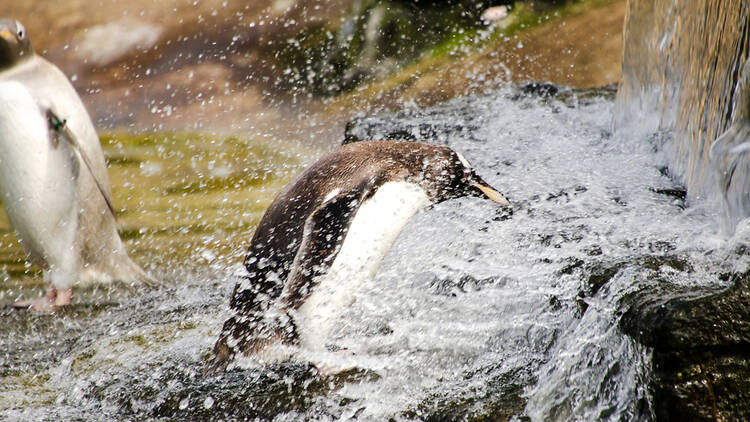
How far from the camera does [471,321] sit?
134 cm

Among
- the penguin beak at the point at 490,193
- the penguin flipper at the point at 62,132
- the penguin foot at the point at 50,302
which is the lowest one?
the penguin foot at the point at 50,302

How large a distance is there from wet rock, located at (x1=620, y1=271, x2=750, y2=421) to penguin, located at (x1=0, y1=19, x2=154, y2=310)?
82.7 inches

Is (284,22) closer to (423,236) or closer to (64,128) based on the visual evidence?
(64,128)

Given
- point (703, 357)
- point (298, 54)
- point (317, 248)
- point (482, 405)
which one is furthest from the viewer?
point (298, 54)

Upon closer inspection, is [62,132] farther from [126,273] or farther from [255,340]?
[255,340]

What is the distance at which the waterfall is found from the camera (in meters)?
1.41

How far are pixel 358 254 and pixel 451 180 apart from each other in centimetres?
36

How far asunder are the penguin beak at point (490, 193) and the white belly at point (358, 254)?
0.15 metres

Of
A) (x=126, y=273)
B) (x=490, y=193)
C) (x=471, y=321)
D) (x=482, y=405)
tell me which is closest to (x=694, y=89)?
(x=490, y=193)

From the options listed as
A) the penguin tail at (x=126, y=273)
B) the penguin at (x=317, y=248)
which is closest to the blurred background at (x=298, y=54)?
the penguin tail at (x=126, y=273)

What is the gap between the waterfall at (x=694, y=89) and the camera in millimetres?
1414

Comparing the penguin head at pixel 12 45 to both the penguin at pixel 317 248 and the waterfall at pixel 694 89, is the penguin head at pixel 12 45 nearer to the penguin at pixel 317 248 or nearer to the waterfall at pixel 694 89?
the penguin at pixel 317 248

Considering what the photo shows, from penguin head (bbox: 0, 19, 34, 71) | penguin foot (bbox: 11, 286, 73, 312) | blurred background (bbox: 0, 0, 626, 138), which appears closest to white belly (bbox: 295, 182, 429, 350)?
penguin foot (bbox: 11, 286, 73, 312)

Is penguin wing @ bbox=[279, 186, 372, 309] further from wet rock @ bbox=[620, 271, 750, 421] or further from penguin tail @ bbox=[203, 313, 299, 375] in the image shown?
wet rock @ bbox=[620, 271, 750, 421]
